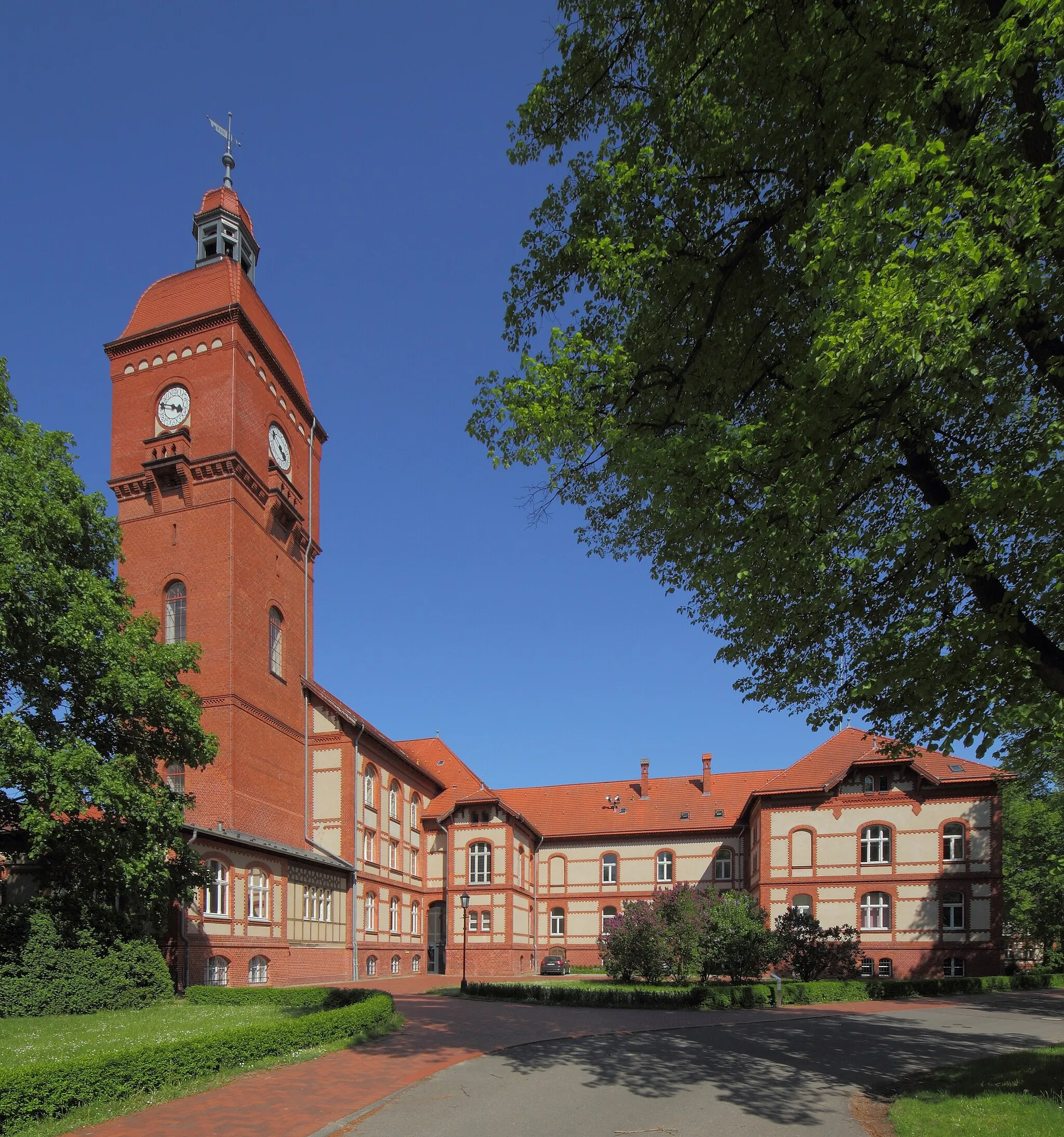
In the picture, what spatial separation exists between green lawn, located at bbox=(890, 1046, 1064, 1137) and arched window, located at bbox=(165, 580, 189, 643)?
25509 millimetres

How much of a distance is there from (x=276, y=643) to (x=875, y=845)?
2562 cm

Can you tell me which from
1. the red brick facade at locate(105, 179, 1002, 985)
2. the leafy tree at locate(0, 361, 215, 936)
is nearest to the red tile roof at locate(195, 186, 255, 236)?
the red brick facade at locate(105, 179, 1002, 985)

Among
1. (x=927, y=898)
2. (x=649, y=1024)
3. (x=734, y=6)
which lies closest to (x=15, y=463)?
(x=734, y=6)

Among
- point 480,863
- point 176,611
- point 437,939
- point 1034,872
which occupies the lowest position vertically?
point 437,939

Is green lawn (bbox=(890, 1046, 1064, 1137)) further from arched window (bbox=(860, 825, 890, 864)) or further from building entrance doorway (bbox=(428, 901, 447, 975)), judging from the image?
building entrance doorway (bbox=(428, 901, 447, 975))

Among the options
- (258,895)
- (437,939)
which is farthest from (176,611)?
(437,939)

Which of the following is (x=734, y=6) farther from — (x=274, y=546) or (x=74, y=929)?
(x=274, y=546)

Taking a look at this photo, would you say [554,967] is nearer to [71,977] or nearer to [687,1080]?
[71,977]

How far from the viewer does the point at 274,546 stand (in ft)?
109

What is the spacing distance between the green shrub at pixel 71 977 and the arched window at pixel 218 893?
3.77 m

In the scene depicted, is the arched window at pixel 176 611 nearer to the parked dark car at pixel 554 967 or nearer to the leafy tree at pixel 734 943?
the leafy tree at pixel 734 943

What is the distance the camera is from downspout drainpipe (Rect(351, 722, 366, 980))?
110ft

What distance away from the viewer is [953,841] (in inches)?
1416

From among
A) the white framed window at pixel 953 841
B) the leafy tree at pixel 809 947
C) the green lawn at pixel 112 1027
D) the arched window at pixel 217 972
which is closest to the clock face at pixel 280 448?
the arched window at pixel 217 972
